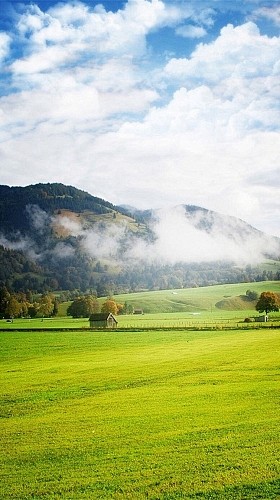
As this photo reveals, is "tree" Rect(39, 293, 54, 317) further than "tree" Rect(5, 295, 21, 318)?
Yes

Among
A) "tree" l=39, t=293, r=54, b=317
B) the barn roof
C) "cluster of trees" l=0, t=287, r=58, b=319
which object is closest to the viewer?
the barn roof

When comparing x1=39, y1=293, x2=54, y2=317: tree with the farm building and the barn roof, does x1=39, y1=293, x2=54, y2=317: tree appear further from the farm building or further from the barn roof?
the farm building

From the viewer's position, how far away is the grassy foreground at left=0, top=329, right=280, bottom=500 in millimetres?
17516

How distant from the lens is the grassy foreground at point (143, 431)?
17516 millimetres

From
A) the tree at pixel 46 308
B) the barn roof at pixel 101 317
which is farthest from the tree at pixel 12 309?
the barn roof at pixel 101 317

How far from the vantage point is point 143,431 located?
2442 centimetres

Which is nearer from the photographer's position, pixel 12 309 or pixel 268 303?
pixel 268 303

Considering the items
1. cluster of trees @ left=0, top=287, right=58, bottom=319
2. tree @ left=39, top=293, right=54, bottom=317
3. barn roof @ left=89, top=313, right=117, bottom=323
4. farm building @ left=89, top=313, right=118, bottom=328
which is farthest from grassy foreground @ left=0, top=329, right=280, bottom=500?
tree @ left=39, top=293, right=54, bottom=317

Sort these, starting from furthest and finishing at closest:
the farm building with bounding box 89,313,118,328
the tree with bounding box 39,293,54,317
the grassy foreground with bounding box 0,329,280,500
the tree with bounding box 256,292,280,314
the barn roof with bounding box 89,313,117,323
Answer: the tree with bounding box 39,293,54,317 < the tree with bounding box 256,292,280,314 < the barn roof with bounding box 89,313,117,323 < the farm building with bounding box 89,313,118,328 < the grassy foreground with bounding box 0,329,280,500

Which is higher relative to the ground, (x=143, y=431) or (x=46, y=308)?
(x=46, y=308)

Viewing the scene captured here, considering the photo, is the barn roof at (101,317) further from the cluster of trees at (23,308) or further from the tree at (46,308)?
the tree at (46,308)

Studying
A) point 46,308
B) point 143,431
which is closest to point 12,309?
point 46,308

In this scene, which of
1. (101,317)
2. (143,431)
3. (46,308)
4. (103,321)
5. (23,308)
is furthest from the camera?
(23,308)

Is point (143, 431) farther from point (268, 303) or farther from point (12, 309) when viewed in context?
Answer: point (12, 309)
